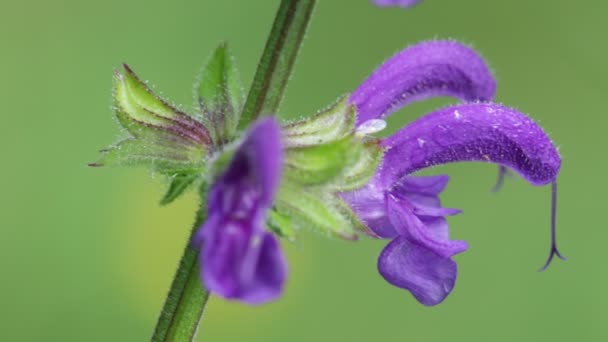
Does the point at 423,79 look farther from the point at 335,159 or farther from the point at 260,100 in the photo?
the point at 335,159

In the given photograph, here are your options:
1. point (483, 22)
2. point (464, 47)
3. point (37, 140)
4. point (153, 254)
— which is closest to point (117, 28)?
point (37, 140)

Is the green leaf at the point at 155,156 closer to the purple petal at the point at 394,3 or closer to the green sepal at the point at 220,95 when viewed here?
the green sepal at the point at 220,95

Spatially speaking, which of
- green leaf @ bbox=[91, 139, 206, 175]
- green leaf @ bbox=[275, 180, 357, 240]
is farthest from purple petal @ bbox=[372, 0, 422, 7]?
green leaf @ bbox=[91, 139, 206, 175]

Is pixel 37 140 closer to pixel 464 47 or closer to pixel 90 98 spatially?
pixel 90 98

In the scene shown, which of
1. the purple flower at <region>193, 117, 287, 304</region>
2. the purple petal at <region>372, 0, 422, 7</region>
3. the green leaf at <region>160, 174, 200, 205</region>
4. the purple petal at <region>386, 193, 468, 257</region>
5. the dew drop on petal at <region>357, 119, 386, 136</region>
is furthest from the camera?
the dew drop on petal at <region>357, 119, 386, 136</region>

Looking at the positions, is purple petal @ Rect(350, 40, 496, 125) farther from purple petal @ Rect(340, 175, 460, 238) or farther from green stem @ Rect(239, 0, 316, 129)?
green stem @ Rect(239, 0, 316, 129)

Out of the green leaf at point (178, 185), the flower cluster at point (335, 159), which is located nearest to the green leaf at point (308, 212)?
the flower cluster at point (335, 159)

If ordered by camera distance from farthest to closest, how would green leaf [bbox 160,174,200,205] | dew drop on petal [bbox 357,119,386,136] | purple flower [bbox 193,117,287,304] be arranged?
dew drop on petal [bbox 357,119,386,136], green leaf [bbox 160,174,200,205], purple flower [bbox 193,117,287,304]
